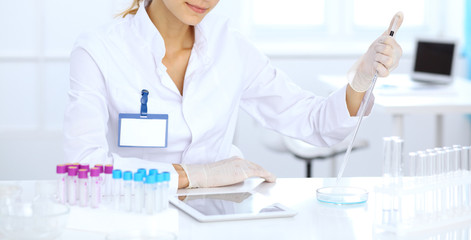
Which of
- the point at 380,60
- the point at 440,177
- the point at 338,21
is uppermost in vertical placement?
the point at 338,21

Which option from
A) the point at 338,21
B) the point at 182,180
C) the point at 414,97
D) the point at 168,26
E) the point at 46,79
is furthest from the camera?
the point at 338,21

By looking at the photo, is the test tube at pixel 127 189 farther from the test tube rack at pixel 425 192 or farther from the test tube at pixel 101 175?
the test tube rack at pixel 425 192

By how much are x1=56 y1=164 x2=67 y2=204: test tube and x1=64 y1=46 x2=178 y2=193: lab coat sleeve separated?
0.90ft

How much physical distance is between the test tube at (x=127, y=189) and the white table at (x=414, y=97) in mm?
1845

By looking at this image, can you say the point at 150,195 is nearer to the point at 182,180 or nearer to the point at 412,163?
the point at 182,180

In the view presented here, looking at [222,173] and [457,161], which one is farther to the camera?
[222,173]

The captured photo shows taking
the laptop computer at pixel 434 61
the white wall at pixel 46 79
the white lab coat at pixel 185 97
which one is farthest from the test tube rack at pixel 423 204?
the white wall at pixel 46 79

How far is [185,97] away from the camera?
6.12ft

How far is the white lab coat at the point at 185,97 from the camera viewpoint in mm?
1719

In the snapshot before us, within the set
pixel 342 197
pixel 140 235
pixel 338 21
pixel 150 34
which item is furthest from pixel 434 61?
pixel 140 235

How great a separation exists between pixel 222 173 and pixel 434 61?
252cm

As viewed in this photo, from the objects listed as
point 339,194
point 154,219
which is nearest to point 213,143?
point 339,194

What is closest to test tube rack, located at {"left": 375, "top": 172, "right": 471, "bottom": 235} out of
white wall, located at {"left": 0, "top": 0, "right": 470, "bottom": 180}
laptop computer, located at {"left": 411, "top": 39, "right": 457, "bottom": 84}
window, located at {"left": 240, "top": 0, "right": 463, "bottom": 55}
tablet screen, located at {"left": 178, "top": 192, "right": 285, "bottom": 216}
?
tablet screen, located at {"left": 178, "top": 192, "right": 285, "bottom": 216}

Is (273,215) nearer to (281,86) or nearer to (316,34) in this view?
(281,86)
